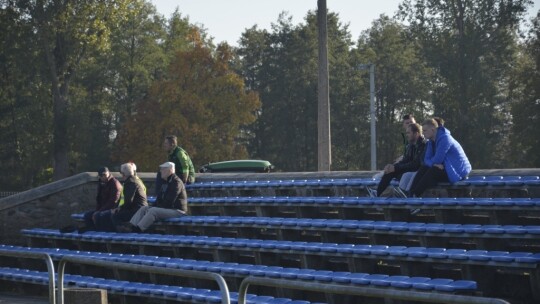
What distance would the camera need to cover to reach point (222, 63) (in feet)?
173

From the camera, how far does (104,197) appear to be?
1694cm

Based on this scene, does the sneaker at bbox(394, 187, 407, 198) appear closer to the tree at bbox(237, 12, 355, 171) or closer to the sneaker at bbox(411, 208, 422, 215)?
the sneaker at bbox(411, 208, 422, 215)

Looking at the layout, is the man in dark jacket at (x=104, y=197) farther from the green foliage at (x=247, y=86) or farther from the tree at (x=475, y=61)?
the tree at (x=475, y=61)

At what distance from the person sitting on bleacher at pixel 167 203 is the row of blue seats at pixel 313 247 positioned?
25 cm

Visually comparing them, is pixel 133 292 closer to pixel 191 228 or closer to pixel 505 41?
pixel 191 228

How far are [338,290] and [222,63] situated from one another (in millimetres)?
46502

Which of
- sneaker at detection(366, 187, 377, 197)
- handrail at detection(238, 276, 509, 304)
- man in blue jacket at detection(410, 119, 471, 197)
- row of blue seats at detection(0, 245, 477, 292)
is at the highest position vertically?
man in blue jacket at detection(410, 119, 471, 197)

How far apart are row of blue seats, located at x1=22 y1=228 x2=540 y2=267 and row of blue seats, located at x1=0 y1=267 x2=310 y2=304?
89 cm

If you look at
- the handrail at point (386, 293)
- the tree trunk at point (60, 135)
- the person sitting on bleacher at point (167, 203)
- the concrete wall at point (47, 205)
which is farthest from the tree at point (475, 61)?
the handrail at point (386, 293)

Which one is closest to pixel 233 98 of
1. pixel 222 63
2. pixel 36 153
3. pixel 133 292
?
pixel 222 63

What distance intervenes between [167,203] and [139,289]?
8.02 feet

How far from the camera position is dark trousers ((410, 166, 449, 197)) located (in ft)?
41.8

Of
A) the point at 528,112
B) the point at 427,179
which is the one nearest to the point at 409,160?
the point at 427,179

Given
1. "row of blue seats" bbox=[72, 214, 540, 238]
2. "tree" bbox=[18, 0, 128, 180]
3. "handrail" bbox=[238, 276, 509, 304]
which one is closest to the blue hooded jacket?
"row of blue seats" bbox=[72, 214, 540, 238]
